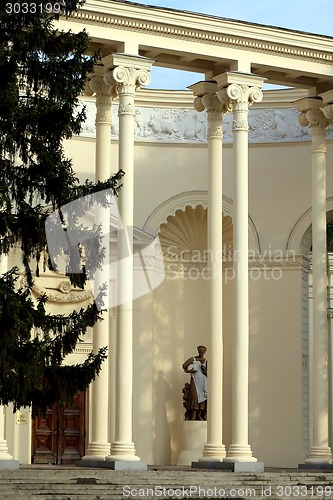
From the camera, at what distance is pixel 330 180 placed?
100ft

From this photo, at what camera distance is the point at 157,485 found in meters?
20.0

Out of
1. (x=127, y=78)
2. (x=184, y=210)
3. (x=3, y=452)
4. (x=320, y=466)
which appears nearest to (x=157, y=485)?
(x=3, y=452)

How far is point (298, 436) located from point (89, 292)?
6.52 m

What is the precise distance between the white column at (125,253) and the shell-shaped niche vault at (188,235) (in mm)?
7446

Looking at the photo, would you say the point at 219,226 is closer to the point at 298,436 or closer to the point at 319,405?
the point at 319,405

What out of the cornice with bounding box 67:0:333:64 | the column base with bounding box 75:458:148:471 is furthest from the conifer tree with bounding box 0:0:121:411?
the cornice with bounding box 67:0:333:64

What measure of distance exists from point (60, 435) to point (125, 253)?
7832mm

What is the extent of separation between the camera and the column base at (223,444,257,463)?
921 inches

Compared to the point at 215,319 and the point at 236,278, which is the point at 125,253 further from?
the point at 215,319

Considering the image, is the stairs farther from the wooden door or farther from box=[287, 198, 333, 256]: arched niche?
box=[287, 198, 333, 256]: arched niche

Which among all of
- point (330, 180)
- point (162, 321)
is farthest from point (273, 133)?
point (162, 321)

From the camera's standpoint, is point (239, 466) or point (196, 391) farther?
point (196, 391)

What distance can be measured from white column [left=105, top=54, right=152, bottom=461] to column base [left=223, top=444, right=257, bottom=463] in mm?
2250

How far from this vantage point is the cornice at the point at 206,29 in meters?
23.0
